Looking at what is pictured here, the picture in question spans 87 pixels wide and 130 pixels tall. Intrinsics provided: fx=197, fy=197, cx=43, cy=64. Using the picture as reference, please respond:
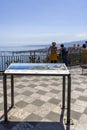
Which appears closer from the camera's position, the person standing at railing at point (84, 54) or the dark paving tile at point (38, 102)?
the dark paving tile at point (38, 102)

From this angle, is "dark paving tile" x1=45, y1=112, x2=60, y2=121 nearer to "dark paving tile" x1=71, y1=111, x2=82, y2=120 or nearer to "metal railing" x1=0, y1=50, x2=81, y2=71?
"dark paving tile" x1=71, y1=111, x2=82, y2=120

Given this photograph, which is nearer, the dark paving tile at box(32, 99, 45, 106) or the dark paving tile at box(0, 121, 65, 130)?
the dark paving tile at box(0, 121, 65, 130)

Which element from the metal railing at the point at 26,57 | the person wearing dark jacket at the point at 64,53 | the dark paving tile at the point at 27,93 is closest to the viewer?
the dark paving tile at the point at 27,93

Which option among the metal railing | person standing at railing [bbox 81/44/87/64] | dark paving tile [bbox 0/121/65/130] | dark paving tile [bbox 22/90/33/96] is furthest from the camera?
person standing at railing [bbox 81/44/87/64]

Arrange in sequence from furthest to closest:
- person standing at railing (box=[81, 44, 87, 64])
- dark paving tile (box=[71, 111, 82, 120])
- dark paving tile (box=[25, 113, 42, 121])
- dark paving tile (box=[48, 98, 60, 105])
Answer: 1. person standing at railing (box=[81, 44, 87, 64])
2. dark paving tile (box=[48, 98, 60, 105])
3. dark paving tile (box=[71, 111, 82, 120])
4. dark paving tile (box=[25, 113, 42, 121])

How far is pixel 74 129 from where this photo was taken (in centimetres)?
343

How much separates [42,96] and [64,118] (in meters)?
1.43

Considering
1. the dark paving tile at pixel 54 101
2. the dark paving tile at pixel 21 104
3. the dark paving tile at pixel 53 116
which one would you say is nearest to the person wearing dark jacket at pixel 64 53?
the dark paving tile at pixel 54 101

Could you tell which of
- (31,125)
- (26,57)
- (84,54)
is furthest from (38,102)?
(84,54)

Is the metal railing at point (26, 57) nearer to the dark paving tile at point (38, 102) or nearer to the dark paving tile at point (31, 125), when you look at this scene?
the dark paving tile at point (38, 102)

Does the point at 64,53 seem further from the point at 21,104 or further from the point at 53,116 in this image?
the point at 53,116

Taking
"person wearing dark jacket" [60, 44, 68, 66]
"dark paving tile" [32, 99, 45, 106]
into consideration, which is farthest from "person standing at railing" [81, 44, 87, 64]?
"dark paving tile" [32, 99, 45, 106]

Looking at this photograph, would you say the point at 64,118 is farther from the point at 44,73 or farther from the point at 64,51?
the point at 64,51

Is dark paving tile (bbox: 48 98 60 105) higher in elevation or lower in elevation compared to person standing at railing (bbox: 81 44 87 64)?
lower
